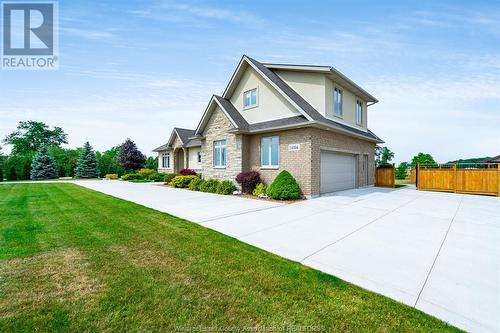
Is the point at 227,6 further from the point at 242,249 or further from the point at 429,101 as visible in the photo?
the point at 429,101

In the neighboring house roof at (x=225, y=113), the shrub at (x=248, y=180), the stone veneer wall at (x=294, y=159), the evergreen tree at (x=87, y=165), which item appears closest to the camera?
the stone veneer wall at (x=294, y=159)

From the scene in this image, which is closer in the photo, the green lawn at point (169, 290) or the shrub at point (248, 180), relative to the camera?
the green lawn at point (169, 290)

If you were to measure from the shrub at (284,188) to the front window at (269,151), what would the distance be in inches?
59.8

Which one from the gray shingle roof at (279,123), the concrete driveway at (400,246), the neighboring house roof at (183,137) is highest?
the neighboring house roof at (183,137)

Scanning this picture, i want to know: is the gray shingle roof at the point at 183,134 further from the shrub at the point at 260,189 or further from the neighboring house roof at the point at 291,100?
the shrub at the point at 260,189

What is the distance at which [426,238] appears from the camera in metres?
5.43

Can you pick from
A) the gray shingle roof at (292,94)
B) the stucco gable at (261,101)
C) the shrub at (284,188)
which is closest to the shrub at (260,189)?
the shrub at (284,188)

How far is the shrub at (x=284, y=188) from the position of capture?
11310 mm

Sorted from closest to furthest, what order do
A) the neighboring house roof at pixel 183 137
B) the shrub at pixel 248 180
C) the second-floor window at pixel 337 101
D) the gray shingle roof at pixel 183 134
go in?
the shrub at pixel 248 180, the second-floor window at pixel 337 101, the neighboring house roof at pixel 183 137, the gray shingle roof at pixel 183 134

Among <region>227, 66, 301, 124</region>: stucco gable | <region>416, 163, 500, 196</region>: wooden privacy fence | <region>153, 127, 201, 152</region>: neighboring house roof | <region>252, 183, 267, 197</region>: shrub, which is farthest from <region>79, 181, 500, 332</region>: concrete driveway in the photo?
<region>153, 127, 201, 152</region>: neighboring house roof

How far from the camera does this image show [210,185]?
1536 cm

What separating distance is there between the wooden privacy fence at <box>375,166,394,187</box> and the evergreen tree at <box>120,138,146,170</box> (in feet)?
106

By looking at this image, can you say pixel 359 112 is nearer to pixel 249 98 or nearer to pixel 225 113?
pixel 249 98

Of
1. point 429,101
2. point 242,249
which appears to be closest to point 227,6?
point 242,249
